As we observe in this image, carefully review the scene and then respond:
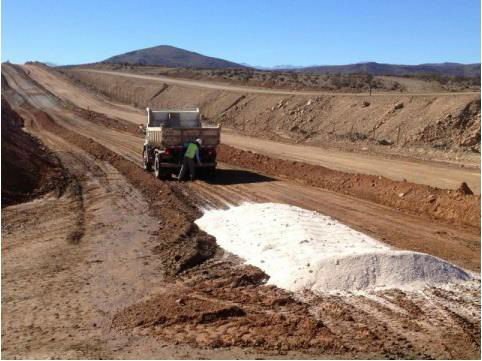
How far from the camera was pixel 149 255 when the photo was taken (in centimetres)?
1207

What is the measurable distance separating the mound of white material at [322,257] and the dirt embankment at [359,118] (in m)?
15.7

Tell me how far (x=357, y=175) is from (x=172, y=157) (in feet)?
21.2

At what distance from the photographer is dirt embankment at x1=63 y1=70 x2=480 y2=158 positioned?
2831 centimetres

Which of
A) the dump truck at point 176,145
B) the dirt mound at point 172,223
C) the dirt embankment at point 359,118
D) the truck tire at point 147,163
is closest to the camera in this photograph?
the dirt mound at point 172,223

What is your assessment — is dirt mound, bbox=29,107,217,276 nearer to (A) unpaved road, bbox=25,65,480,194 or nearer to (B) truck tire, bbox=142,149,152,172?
(B) truck tire, bbox=142,149,152,172

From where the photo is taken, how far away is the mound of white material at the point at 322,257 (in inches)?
373

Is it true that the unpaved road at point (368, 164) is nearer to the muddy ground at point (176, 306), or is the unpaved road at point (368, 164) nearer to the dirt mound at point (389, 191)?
the dirt mound at point (389, 191)

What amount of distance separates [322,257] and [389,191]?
841cm

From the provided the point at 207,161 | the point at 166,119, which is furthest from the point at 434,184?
the point at 166,119

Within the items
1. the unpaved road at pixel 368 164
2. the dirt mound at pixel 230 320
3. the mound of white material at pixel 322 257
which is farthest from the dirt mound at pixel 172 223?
the unpaved road at pixel 368 164

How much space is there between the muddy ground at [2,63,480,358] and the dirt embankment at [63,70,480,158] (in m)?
14.4

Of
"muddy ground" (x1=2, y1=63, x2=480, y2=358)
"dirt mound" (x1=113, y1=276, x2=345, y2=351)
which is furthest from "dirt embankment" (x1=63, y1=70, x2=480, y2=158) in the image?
"dirt mound" (x1=113, y1=276, x2=345, y2=351)

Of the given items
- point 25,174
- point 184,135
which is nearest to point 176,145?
point 184,135

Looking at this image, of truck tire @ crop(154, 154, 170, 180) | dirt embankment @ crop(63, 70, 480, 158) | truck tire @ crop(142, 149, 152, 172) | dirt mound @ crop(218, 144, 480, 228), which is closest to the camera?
dirt mound @ crop(218, 144, 480, 228)
